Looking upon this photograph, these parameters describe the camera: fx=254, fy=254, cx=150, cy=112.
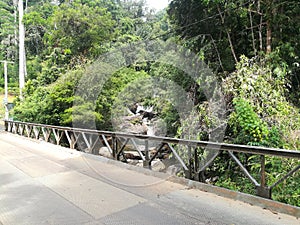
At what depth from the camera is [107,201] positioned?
2908 mm

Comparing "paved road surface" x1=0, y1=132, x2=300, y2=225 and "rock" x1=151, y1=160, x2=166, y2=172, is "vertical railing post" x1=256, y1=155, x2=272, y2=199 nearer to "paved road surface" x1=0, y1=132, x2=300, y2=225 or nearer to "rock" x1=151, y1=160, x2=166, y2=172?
"paved road surface" x1=0, y1=132, x2=300, y2=225

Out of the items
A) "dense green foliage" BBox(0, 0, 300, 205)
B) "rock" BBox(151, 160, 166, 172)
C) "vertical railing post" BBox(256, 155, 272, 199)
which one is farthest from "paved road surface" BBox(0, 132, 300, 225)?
"rock" BBox(151, 160, 166, 172)

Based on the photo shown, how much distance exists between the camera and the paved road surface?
2.43 meters

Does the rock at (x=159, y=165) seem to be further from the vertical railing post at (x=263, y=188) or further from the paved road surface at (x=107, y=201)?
the vertical railing post at (x=263, y=188)

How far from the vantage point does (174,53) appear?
23.4ft

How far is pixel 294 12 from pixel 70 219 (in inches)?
213

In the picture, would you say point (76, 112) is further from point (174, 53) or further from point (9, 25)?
point (9, 25)

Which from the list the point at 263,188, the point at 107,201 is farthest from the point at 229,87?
the point at 107,201

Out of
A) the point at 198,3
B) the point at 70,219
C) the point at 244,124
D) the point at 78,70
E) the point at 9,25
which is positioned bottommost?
the point at 70,219

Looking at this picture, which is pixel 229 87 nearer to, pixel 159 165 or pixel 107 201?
pixel 107 201

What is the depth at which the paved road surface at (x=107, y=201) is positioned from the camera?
2430 mm

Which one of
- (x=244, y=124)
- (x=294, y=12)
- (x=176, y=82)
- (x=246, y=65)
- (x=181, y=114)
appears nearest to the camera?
(x=244, y=124)

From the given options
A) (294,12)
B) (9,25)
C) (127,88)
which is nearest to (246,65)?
(294,12)

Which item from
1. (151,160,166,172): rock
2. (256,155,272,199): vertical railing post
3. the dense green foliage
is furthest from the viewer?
(151,160,166,172): rock
